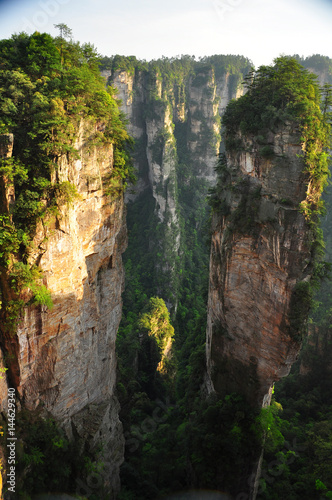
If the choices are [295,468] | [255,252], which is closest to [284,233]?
[255,252]

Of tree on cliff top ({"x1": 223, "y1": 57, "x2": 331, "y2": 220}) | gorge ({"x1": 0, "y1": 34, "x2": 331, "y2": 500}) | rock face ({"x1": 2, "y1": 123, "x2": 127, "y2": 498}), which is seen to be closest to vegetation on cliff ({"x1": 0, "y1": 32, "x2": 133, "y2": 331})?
gorge ({"x1": 0, "y1": 34, "x2": 331, "y2": 500})

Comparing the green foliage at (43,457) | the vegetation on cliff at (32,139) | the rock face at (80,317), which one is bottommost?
the green foliage at (43,457)

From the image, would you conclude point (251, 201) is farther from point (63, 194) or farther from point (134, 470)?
point (134, 470)

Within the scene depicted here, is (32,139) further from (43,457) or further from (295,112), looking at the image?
(43,457)

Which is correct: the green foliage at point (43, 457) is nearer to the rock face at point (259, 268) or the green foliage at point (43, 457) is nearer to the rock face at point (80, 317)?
the rock face at point (80, 317)

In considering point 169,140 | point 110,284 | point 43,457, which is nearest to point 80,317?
point 110,284

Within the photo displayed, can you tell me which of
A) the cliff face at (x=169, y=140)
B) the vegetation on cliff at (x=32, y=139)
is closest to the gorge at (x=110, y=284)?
the vegetation on cliff at (x=32, y=139)

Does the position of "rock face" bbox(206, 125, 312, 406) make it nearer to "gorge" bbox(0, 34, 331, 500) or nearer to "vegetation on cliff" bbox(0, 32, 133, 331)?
"gorge" bbox(0, 34, 331, 500)
